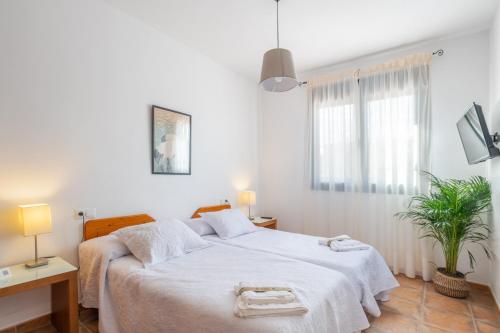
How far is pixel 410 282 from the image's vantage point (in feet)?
9.91

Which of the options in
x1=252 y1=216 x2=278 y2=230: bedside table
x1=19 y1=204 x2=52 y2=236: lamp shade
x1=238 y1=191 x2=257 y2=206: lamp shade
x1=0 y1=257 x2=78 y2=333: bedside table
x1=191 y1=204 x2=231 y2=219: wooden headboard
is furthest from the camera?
x1=238 y1=191 x2=257 y2=206: lamp shade

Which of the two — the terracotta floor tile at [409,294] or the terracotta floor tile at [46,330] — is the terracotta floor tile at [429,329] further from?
the terracotta floor tile at [46,330]

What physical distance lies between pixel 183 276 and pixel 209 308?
470 mm

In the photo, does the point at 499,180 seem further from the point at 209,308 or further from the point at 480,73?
the point at 209,308

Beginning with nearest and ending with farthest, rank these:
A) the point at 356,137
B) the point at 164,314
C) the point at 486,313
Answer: the point at 164,314
the point at 486,313
the point at 356,137

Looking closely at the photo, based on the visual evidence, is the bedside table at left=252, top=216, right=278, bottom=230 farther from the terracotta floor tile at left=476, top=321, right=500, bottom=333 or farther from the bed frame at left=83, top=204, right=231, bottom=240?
the terracotta floor tile at left=476, top=321, right=500, bottom=333

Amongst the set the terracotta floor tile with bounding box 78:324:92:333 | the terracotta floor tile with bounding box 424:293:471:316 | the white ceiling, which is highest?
the white ceiling

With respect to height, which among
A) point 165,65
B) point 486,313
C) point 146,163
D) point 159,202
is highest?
point 165,65

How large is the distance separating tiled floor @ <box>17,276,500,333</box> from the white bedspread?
21cm

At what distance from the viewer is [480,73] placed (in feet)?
9.45

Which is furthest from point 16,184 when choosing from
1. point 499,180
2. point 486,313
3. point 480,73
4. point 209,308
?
point 480,73

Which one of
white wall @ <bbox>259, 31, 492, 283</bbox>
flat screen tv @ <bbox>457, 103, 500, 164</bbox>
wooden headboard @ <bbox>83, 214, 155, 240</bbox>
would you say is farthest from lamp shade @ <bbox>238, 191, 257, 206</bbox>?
flat screen tv @ <bbox>457, 103, 500, 164</bbox>

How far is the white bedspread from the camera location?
198 centimetres

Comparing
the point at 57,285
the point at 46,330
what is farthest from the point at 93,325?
the point at 57,285
